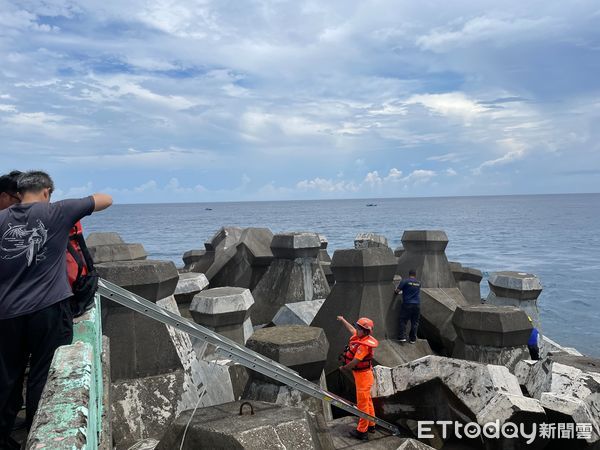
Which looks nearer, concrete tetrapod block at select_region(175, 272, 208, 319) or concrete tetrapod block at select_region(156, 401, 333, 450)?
concrete tetrapod block at select_region(156, 401, 333, 450)

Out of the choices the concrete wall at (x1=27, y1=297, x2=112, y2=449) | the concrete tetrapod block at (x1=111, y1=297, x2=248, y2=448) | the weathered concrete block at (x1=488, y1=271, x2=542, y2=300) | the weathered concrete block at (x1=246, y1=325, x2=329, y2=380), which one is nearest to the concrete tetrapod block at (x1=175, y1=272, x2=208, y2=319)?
the concrete tetrapod block at (x1=111, y1=297, x2=248, y2=448)

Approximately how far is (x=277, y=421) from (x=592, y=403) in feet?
12.7

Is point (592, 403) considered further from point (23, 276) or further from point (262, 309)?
point (262, 309)

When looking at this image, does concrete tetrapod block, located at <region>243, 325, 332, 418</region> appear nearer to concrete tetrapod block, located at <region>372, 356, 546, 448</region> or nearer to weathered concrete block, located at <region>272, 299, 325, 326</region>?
concrete tetrapod block, located at <region>372, 356, 546, 448</region>

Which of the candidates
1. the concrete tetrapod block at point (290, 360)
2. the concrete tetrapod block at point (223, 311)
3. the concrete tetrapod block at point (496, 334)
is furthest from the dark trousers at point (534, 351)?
the concrete tetrapod block at point (223, 311)

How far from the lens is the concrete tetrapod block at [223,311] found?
7.00 meters

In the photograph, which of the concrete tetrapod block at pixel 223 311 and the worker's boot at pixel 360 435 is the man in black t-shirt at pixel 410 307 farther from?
the worker's boot at pixel 360 435

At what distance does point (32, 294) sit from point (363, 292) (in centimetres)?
554

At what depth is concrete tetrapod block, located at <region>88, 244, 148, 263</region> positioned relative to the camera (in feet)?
26.7

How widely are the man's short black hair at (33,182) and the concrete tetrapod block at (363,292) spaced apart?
524 centimetres

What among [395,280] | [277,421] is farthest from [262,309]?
[277,421]

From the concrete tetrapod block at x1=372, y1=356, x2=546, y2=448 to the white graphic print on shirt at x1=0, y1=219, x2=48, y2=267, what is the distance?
3.86 meters

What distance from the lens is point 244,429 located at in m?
3.03

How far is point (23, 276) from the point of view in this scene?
2.30 m
